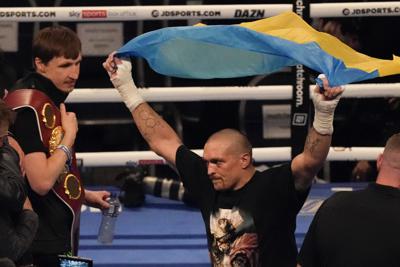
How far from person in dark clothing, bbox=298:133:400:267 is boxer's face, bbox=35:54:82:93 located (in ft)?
4.46

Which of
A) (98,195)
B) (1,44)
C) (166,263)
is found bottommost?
(166,263)

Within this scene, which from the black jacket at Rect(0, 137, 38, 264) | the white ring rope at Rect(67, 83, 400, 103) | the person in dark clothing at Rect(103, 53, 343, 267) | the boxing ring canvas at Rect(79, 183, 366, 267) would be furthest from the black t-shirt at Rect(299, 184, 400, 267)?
the white ring rope at Rect(67, 83, 400, 103)

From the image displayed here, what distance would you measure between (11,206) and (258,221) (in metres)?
0.96

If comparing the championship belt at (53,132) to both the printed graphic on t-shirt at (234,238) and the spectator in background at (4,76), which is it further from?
the printed graphic on t-shirt at (234,238)

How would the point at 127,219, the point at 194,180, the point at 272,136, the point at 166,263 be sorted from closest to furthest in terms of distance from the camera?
the point at 194,180, the point at 166,263, the point at 127,219, the point at 272,136

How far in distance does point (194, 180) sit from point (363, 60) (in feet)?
2.82

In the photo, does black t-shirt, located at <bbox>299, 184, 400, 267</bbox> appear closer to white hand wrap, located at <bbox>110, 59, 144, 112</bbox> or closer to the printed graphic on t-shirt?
the printed graphic on t-shirt

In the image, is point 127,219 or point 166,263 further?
point 127,219

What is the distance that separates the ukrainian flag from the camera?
3.73 metres

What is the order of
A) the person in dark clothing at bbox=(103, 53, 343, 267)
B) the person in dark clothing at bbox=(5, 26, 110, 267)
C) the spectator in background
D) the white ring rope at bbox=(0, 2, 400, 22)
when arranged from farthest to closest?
the white ring rope at bbox=(0, 2, 400, 22), the spectator in background, the person in dark clothing at bbox=(5, 26, 110, 267), the person in dark clothing at bbox=(103, 53, 343, 267)

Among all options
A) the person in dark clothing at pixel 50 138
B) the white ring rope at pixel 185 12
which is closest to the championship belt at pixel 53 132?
the person in dark clothing at pixel 50 138

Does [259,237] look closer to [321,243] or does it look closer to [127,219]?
[321,243]

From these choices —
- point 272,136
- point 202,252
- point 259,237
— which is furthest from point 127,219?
point 259,237

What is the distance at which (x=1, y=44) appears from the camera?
296 inches
